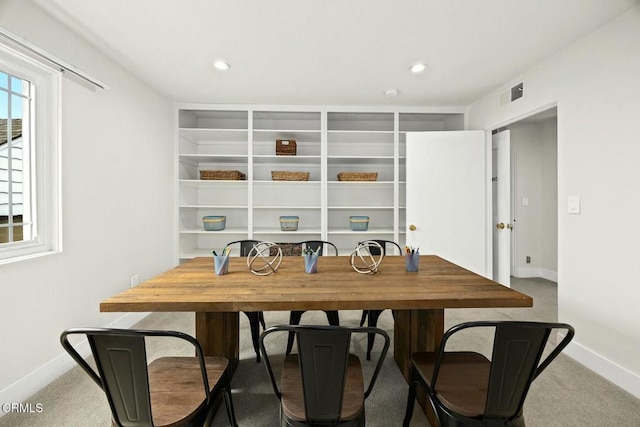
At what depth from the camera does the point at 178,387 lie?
1124 mm

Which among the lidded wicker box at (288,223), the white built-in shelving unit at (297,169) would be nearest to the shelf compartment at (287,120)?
the white built-in shelving unit at (297,169)

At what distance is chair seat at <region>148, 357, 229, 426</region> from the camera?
98 centimetres

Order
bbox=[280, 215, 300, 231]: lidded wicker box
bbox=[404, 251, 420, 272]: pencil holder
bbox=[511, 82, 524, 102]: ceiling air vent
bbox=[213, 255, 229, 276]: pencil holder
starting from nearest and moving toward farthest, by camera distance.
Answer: bbox=[213, 255, 229, 276]: pencil holder
bbox=[404, 251, 420, 272]: pencil holder
bbox=[511, 82, 524, 102]: ceiling air vent
bbox=[280, 215, 300, 231]: lidded wicker box

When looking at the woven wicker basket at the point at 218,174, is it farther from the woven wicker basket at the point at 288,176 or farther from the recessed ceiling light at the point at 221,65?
the recessed ceiling light at the point at 221,65

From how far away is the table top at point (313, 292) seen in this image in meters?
1.18

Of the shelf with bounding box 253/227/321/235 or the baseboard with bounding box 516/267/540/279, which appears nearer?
the shelf with bounding box 253/227/321/235

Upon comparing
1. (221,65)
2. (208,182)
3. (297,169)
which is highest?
(221,65)

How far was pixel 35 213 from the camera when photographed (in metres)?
1.84

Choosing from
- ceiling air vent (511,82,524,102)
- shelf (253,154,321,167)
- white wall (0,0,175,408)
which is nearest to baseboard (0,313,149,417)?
white wall (0,0,175,408)

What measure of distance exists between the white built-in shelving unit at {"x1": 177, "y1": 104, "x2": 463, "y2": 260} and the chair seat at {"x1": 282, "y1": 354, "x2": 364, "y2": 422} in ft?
7.71

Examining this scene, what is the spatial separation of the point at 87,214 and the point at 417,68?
2984 mm

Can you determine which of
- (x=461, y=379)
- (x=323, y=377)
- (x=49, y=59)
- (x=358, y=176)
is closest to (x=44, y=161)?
(x=49, y=59)

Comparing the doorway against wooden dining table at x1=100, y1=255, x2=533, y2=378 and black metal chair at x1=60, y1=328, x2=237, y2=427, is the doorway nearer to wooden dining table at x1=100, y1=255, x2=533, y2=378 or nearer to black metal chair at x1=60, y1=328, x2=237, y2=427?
wooden dining table at x1=100, y1=255, x2=533, y2=378

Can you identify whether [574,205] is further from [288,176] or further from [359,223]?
[288,176]
